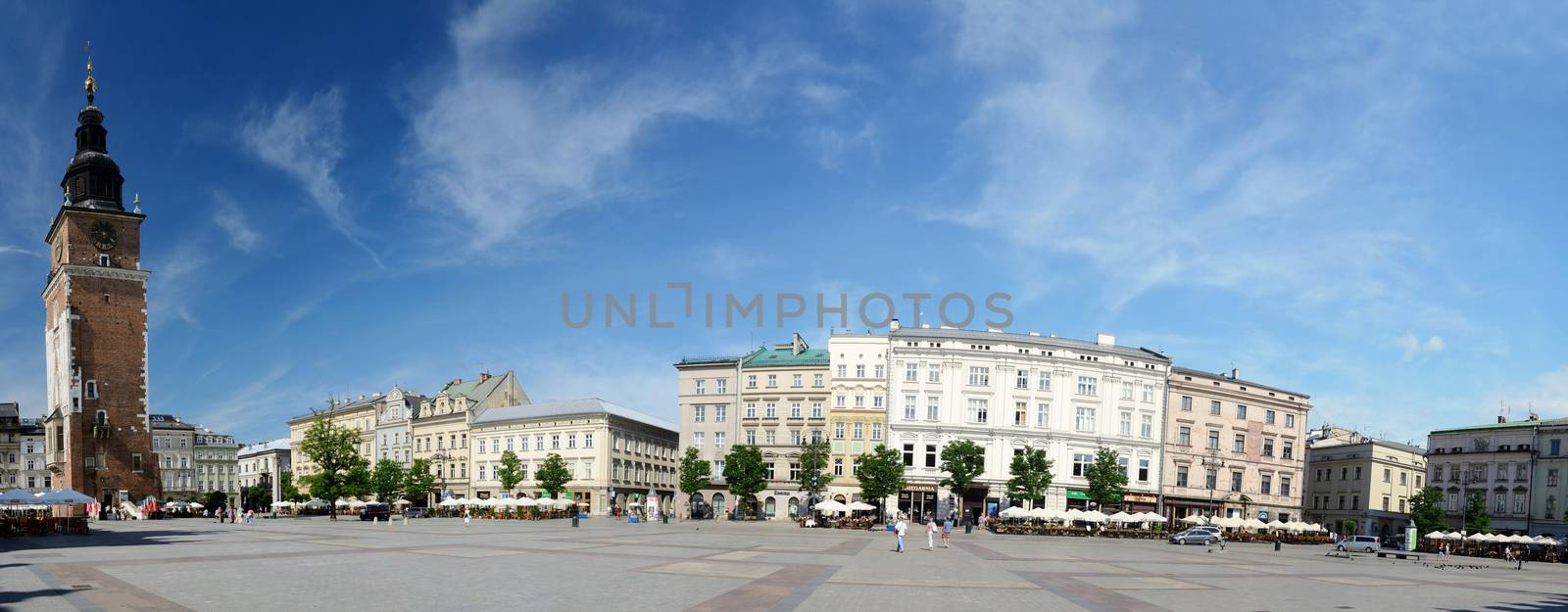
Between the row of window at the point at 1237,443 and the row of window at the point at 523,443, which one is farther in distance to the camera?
the row of window at the point at 523,443

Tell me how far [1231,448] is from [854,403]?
32734 mm

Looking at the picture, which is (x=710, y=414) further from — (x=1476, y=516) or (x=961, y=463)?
(x=1476, y=516)

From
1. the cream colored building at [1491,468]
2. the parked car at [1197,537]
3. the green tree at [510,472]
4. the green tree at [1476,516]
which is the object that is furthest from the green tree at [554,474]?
the cream colored building at [1491,468]

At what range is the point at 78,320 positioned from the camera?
249ft

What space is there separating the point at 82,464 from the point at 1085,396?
259ft

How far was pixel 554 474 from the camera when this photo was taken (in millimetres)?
86812

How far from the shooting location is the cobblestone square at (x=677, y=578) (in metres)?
21.1

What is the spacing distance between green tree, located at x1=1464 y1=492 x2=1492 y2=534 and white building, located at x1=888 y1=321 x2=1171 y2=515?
24554mm

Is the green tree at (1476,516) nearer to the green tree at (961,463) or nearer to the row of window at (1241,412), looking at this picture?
the row of window at (1241,412)

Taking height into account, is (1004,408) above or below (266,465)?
above

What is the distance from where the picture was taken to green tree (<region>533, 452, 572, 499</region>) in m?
86.9

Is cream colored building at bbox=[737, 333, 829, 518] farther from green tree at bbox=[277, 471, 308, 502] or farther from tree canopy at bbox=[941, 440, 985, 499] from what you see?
green tree at bbox=[277, 471, 308, 502]

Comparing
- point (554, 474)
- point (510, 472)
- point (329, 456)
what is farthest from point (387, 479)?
point (554, 474)

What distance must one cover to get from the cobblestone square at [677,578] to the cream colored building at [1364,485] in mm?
52041
